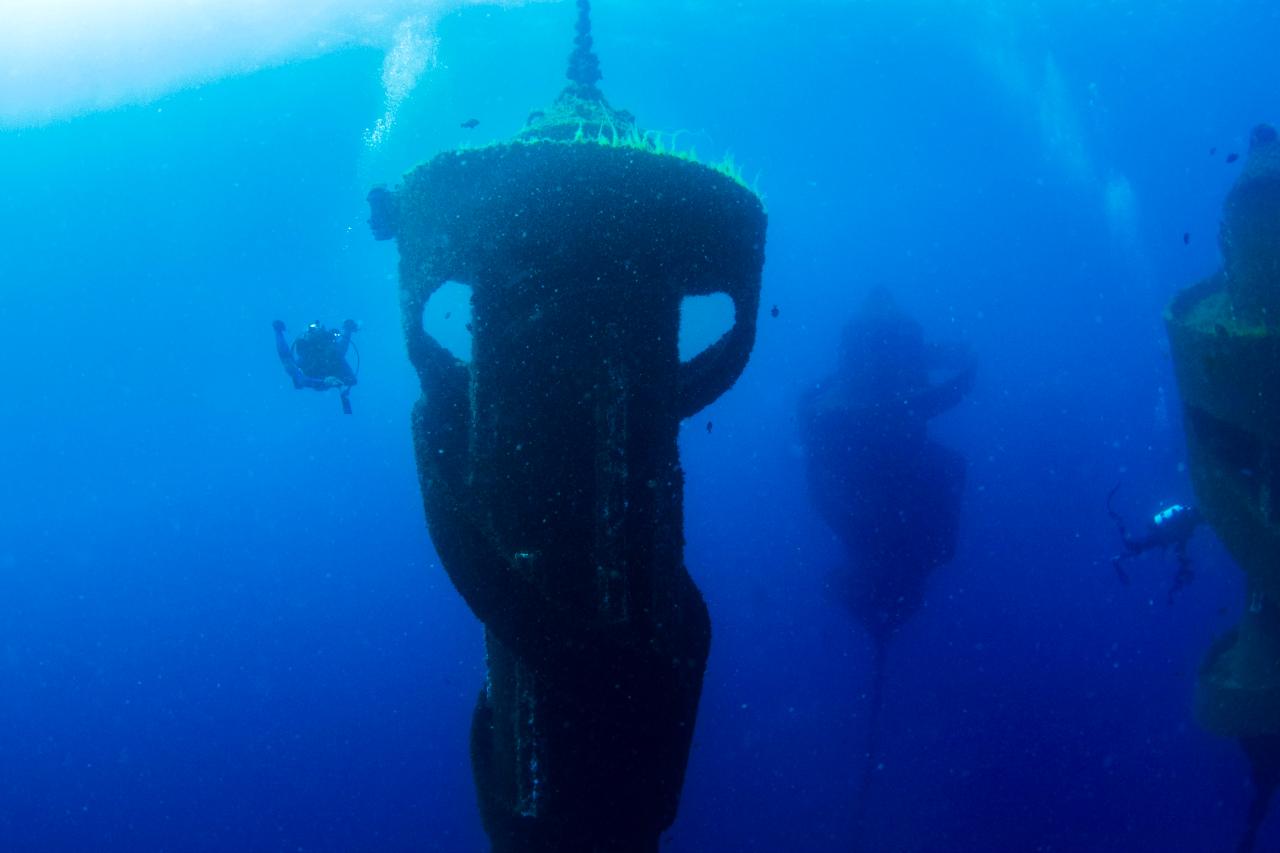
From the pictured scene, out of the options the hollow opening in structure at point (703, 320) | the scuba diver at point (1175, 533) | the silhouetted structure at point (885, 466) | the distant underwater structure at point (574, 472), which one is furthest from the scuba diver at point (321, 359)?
the hollow opening in structure at point (703, 320)

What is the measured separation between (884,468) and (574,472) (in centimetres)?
1233

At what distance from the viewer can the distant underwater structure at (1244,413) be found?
270 inches

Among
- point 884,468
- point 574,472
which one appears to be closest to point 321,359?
point 574,472

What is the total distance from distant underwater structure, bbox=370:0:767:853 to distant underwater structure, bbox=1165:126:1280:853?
17.5ft

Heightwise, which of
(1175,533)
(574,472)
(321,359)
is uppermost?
(321,359)

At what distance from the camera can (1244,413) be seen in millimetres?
7020

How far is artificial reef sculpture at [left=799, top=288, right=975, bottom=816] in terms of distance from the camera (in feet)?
49.2

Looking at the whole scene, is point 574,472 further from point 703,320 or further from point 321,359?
point 703,320

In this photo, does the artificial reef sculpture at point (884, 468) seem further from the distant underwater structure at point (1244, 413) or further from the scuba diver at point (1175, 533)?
the distant underwater structure at point (1244, 413)

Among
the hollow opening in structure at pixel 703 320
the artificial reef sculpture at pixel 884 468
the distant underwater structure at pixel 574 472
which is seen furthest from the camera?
the hollow opening in structure at pixel 703 320

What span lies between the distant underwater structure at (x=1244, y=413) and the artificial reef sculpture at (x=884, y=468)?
620 cm

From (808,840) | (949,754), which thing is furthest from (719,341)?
(949,754)

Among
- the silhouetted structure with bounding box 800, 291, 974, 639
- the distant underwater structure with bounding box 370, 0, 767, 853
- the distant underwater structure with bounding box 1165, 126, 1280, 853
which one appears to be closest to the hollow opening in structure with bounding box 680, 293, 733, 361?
the silhouetted structure with bounding box 800, 291, 974, 639

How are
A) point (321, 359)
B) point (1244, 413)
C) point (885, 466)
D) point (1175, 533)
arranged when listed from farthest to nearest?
point (885, 466) → point (1175, 533) → point (321, 359) → point (1244, 413)
